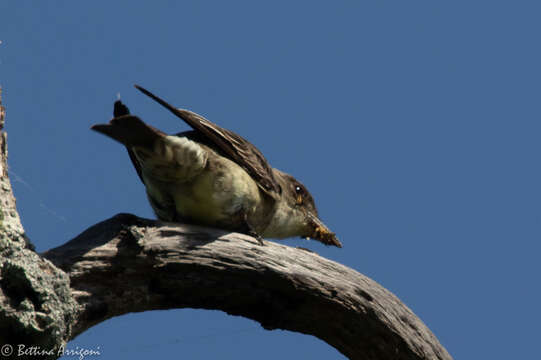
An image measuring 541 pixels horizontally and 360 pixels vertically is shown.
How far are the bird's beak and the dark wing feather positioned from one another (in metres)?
0.81

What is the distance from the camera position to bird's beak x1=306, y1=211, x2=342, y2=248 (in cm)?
651

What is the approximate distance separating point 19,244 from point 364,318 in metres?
2.18

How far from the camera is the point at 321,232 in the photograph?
6566mm

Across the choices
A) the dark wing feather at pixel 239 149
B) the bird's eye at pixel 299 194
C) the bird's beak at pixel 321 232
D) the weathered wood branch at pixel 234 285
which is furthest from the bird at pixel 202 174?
the bird's beak at pixel 321 232

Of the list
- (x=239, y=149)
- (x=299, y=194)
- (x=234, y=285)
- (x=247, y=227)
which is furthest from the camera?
(x=299, y=194)

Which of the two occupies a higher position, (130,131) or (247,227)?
(130,131)

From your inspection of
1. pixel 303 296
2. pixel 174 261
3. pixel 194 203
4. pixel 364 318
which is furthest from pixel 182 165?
pixel 364 318

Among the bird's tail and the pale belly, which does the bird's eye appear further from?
the bird's tail

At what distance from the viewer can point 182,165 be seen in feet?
15.5

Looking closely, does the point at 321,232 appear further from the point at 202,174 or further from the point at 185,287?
the point at 185,287

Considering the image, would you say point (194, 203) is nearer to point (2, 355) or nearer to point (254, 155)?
point (254, 155)

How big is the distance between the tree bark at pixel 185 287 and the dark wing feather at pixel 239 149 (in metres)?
0.81

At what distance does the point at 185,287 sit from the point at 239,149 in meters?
1.45

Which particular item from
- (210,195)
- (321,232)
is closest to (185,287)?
(210,195)
